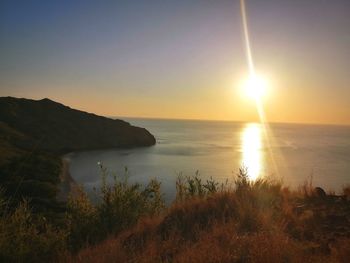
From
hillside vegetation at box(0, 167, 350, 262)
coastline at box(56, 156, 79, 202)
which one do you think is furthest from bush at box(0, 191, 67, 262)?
coastline at box(56, 156, 79, 202)

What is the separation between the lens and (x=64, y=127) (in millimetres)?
114750

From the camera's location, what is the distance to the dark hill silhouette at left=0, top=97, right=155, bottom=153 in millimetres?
105500

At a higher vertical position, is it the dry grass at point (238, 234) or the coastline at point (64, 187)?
the dry grass at point (238, 234)

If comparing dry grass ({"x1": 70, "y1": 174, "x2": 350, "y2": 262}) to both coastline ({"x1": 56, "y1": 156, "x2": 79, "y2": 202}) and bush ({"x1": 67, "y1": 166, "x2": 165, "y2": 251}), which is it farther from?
coastline ({"x1": 56, "y1": 156, "x2": 79, "y2": 202})

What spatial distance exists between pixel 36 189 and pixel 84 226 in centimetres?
3307

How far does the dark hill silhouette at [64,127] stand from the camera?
10550cm

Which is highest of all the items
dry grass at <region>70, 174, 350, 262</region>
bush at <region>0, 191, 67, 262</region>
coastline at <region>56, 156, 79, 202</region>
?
dry grass at <region>70, 174, 350, 262</region>

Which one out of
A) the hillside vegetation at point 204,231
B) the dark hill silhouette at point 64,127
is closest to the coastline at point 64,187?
the hillside vegetation at point 204,231

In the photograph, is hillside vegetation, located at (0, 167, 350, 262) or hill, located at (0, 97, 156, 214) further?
hill, located at (0, 97, 156, 214)

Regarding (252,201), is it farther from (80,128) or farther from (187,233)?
(80,128)

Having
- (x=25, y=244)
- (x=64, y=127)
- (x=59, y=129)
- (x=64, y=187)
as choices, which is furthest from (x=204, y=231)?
(x=64, y=127)

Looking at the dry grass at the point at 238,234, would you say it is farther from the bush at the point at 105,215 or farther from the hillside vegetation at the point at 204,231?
the bush at the point at 105,215

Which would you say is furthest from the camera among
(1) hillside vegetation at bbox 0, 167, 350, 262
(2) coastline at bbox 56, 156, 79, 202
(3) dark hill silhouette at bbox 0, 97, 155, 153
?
(3) dark hill silhouette at bbox 0, 97, 155, 153

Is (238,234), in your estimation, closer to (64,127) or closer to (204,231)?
(204,231)
